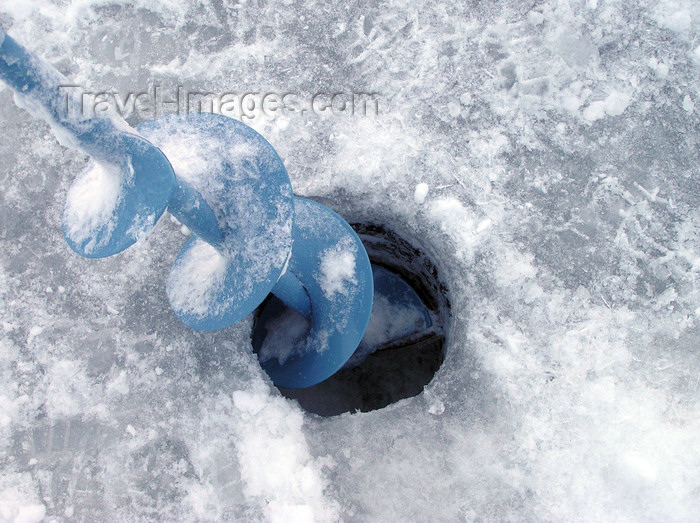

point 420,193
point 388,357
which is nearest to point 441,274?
point 420,193

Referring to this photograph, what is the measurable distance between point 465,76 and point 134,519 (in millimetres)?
1978

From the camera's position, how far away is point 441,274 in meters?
2.13

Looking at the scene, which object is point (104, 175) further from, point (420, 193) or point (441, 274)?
point (441, 274)

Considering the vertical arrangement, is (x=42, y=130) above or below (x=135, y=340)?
above

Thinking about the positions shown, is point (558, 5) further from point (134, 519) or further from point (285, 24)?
point (134, 519)

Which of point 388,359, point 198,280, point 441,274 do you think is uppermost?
point 198,280

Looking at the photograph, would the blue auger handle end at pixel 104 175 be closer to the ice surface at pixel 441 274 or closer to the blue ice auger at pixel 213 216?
the blue ice auger at pixel 213 216

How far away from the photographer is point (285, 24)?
2.14 meters

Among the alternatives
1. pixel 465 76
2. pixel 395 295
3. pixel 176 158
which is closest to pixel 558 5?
pixel 465 76

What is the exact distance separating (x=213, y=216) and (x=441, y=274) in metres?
1.13

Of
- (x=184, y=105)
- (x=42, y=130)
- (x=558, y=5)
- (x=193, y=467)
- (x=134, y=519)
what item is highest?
(x=558, y=5)

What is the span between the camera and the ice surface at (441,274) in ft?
5.91

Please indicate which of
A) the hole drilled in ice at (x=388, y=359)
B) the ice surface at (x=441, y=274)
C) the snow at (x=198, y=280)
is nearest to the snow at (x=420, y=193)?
the ice surface at (x=441, y=274)

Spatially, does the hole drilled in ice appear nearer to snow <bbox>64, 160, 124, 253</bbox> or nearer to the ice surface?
the ice surface
